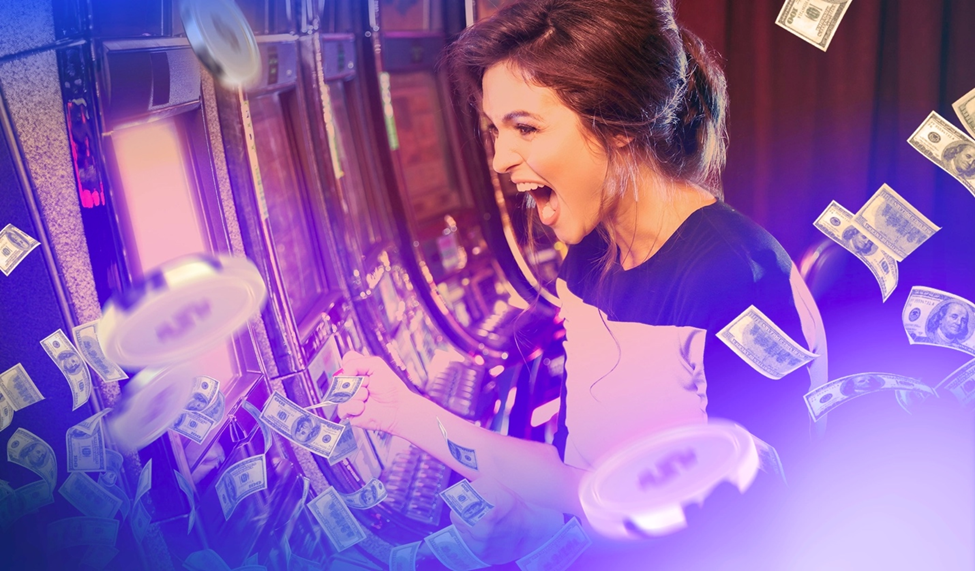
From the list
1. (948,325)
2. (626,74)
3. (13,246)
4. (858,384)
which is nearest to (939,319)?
(948,325)

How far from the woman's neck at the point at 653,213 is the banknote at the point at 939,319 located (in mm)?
278

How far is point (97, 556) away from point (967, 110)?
1.46 meters

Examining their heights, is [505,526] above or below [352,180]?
below

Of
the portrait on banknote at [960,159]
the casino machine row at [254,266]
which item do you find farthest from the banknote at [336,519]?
the portrait on banknote at [960,159]

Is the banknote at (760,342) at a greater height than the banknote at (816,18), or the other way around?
the banknote at (816,18)

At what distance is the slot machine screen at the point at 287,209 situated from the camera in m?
0.89

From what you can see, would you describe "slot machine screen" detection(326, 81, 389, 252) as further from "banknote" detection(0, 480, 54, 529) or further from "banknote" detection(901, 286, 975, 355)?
"banknote" detection(0, 480, 54, 529)

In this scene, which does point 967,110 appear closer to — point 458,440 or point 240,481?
point 458,440

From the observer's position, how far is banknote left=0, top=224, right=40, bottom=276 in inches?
38.3

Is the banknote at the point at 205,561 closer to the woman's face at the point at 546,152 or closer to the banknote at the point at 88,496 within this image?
the banknote at the point at 88,496

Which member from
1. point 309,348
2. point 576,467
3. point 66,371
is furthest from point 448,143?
point 66,371

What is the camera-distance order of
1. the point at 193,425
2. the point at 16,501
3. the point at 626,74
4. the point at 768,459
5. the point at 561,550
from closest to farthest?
the point at 626,74 → the point at 768,459 → the point at 561,550 → the point at 193,425 → the point at 16,501

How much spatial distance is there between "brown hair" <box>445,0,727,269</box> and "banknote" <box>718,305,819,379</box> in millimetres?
160

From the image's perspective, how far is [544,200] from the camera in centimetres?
79
